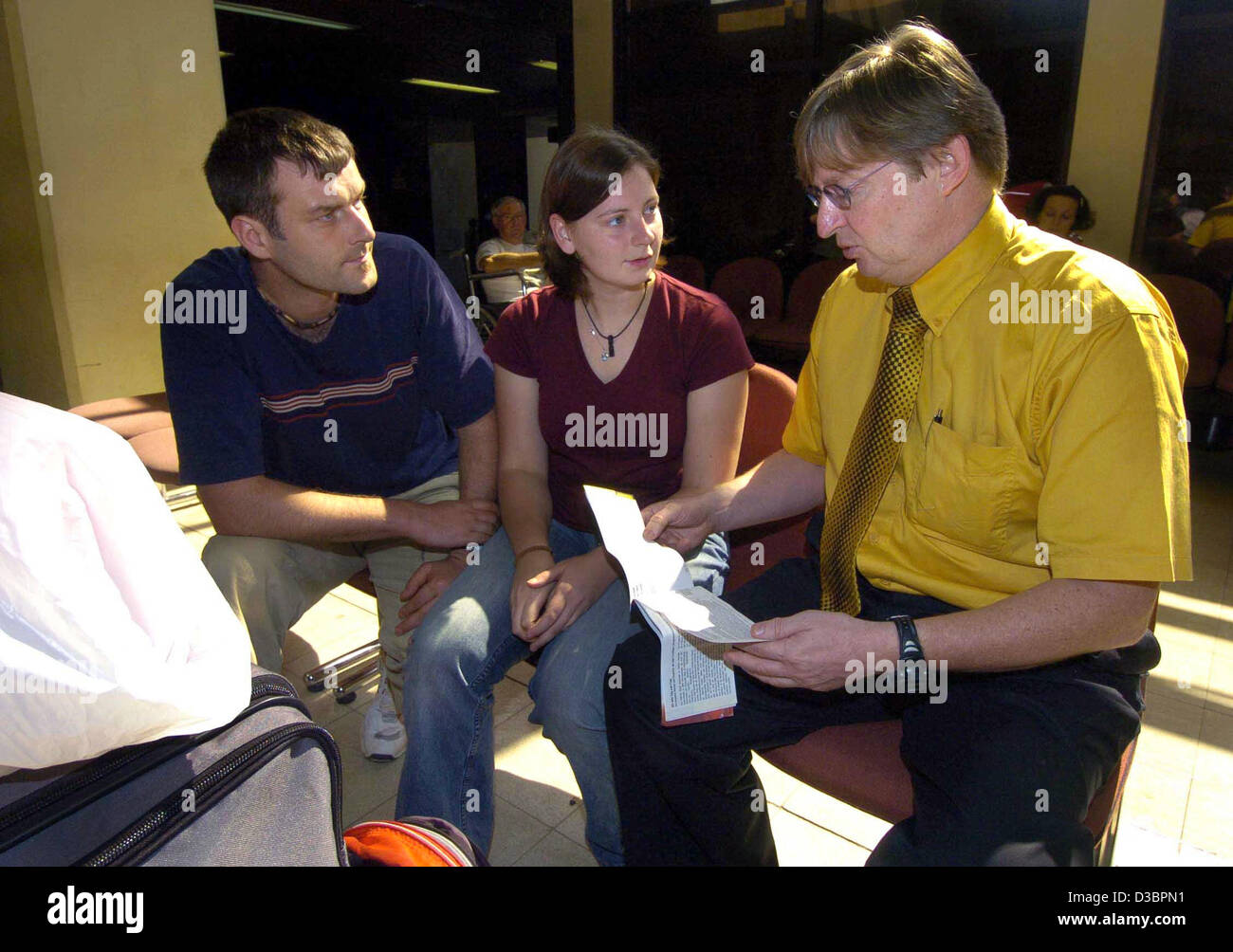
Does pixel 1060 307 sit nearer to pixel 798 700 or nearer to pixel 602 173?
pixel 798 700

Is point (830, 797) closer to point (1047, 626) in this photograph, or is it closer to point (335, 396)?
point (1047, 626)

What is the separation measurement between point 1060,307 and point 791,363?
4309 mm

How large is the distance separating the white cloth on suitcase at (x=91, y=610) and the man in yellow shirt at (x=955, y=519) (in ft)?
2.25

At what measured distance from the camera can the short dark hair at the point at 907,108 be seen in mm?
1074

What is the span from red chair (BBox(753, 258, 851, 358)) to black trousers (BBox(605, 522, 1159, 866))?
371 centimetres

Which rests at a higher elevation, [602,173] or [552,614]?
[602,173]

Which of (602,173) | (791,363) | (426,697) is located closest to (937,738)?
(426,697)

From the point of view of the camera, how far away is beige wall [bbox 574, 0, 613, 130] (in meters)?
6.49

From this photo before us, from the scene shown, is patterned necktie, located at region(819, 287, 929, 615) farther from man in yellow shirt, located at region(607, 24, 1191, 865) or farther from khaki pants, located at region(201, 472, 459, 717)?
khaki pants, located at region(201, 472, 459, 717)

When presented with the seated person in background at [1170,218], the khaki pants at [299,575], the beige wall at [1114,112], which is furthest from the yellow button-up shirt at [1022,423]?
the seated person in background at [1170,218]

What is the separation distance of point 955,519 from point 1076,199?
12.1 feet

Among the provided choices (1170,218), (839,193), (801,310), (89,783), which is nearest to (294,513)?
(89,783)

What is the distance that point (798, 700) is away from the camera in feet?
4.09

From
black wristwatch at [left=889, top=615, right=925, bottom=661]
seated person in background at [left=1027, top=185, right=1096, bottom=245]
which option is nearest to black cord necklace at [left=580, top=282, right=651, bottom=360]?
black wristwatch at [left=889, top=615, right=925, bottom=661]
